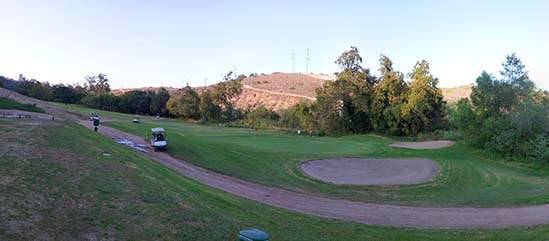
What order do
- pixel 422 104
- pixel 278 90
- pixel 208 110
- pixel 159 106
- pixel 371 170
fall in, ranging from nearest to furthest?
pixel 371 170 < pixel 422 104 < pixel 208 110 < pixel 159 106 < pixel 278 90

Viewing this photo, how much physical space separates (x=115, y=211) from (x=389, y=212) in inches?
573

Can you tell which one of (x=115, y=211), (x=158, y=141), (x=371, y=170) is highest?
(x=158, y=141)

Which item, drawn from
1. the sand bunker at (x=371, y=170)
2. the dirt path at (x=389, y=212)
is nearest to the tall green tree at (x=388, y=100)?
the sand bunker at (x=371, y=170)

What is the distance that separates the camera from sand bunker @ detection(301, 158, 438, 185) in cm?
3297

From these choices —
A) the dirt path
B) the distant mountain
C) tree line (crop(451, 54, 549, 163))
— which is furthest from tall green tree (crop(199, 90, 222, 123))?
the dirt path

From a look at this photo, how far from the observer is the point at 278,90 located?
515ft

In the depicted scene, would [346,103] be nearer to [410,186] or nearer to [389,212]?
[410,186]

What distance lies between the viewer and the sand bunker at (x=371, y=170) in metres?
33.0

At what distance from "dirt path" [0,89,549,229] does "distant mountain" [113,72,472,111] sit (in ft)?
335

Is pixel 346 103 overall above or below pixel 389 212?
above

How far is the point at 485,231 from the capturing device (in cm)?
1867

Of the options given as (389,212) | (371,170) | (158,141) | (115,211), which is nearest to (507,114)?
(371,170)

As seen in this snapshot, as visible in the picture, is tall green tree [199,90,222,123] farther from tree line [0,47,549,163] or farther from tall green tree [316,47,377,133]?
tall green tree [316,47,377,133]

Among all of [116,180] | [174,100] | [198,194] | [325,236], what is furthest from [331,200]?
[174,100]
